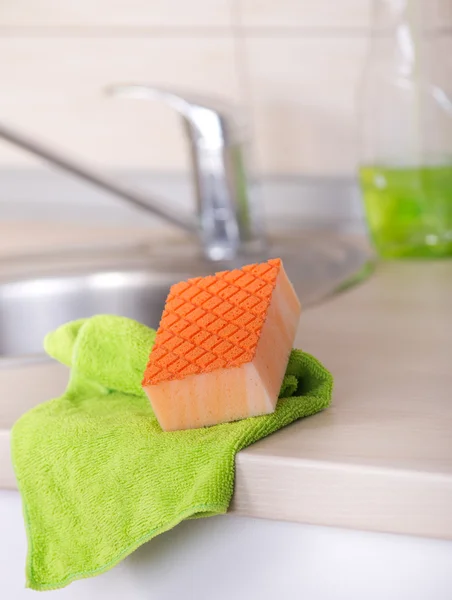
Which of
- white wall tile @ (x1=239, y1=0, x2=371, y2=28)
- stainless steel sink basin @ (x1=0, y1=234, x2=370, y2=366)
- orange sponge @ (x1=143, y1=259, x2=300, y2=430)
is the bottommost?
stainless steel sink basin @ (x1=0, y1=234, x2=370, y2=366)

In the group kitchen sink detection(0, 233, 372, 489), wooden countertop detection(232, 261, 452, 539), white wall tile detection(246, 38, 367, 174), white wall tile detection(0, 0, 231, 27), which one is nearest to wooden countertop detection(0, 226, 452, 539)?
wooden countertop detection(232, 261, 452, 539)

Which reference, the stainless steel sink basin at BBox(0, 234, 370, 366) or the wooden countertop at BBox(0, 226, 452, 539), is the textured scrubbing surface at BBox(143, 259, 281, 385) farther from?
the stainless steel sink basin at BBox(0, 234, 370, 366)

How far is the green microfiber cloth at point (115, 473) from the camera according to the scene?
0.44 metres

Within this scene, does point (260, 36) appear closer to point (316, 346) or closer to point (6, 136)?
point (6, 136)

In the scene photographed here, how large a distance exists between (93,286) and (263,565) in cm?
56

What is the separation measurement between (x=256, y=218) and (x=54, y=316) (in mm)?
244

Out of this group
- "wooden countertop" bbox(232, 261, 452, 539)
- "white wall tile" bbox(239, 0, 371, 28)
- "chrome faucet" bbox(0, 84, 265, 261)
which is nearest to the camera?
"wooden countertop" bbox(232, 261, 452, 539)

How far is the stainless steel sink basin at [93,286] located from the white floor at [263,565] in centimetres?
46

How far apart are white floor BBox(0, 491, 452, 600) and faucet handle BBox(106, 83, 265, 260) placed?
50 cm

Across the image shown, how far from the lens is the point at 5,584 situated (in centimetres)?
52

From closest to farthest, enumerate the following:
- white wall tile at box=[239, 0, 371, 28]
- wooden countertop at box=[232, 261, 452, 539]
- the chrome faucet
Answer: wooden countertop at box=[232, 261, 452, 539] < the chrome faucet < white wall tile at box=[239, 0, 371, 28]

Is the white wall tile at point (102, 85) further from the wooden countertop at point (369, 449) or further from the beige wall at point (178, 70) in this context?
the wooden countertop at point (369, 449)

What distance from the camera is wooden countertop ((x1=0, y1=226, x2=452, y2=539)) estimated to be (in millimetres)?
421

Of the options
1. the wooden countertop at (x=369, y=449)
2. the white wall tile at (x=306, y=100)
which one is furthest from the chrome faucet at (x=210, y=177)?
the wooden countertop at (x=369, y=449)
